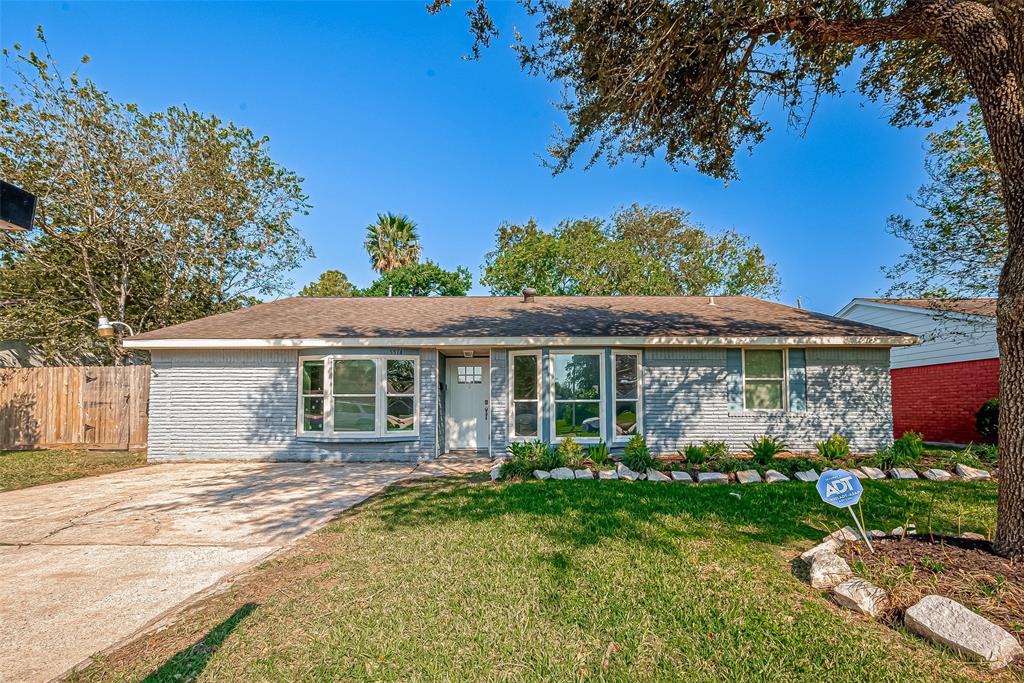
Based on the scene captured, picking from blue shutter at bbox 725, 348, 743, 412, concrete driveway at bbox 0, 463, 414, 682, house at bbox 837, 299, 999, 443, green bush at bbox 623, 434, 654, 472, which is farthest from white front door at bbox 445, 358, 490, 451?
house at bbox 837, 299, 999, 443

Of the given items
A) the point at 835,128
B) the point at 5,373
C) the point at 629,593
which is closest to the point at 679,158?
the point at 835,128

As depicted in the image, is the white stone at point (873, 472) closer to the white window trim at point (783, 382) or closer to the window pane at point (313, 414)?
the white window trim at point (783, 382)

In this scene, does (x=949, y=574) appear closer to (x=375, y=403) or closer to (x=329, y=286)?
(x=375, y=403)

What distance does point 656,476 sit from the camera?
732 cm

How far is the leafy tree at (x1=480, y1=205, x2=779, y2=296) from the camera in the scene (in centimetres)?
2477

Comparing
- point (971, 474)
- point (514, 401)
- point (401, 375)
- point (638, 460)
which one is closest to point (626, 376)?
point (514, 401)

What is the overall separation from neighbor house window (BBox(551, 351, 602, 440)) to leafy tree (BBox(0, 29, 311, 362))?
1221 cm

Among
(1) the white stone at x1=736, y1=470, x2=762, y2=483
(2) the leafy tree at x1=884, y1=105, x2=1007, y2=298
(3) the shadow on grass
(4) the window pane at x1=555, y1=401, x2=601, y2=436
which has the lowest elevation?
(3) the shadow on grass

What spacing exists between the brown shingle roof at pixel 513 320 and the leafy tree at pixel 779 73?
3.83 m

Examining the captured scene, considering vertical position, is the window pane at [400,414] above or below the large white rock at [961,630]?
above

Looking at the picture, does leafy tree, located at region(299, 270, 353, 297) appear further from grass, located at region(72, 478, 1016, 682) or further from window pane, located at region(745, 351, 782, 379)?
grass, located at region(72, 478, 1016, 682)

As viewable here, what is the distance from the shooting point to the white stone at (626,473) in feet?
23.9

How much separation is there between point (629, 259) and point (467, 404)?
1657 centimetres

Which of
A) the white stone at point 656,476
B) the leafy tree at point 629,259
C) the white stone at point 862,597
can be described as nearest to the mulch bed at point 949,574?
the white stone at point 862,597
